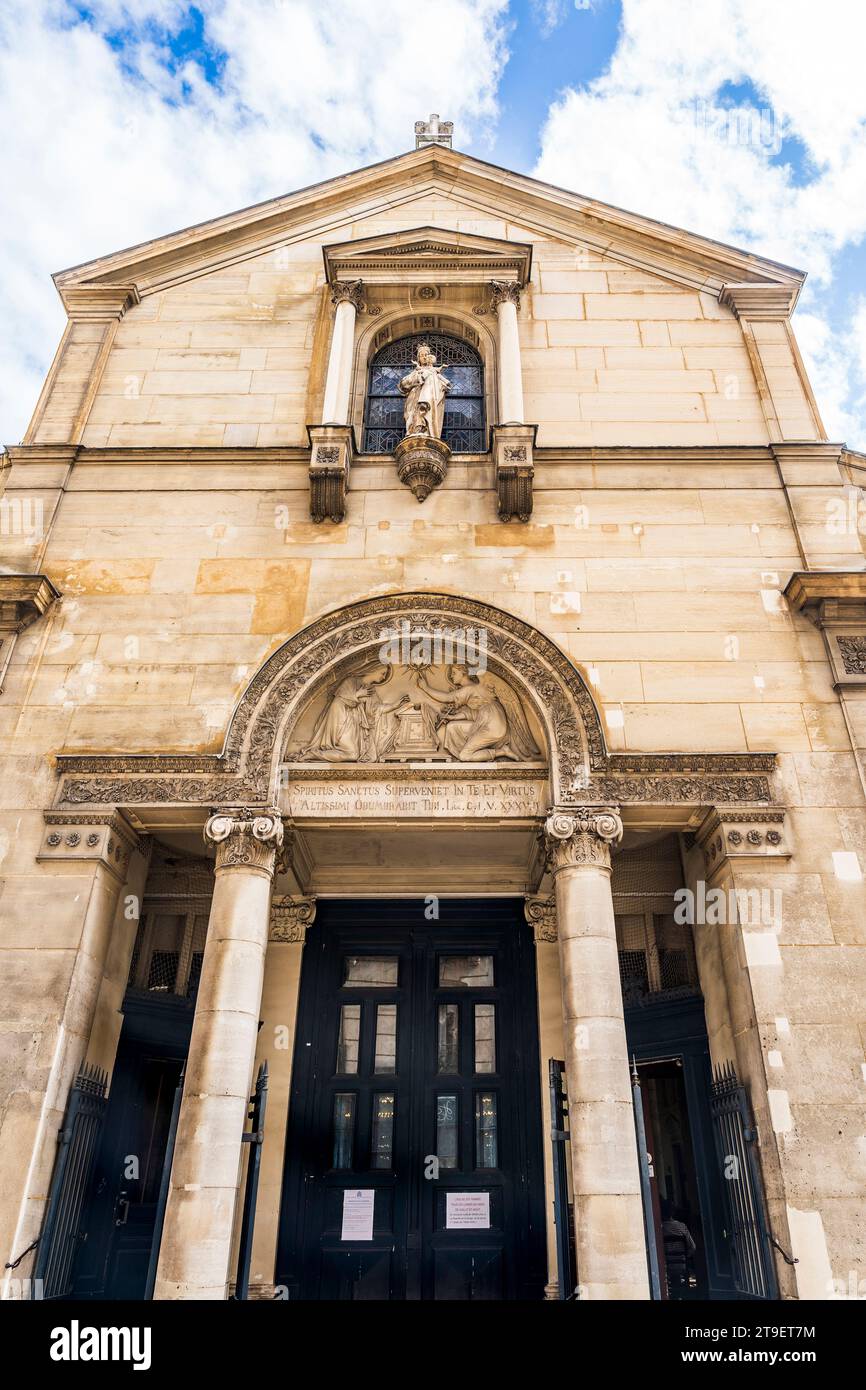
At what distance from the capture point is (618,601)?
454 inches

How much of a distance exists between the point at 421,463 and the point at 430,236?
16.4 feet

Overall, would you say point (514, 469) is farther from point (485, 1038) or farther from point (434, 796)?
point (485, 1038)

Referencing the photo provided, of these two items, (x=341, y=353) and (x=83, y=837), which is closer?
(x=83, y=837)

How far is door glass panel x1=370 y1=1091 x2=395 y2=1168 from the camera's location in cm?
1141

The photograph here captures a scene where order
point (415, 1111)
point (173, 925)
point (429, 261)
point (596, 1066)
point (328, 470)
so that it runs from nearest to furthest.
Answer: point (596, 1066) → point (415, 1111) → point (173, 925) → point (328, 470) → point (429, 261)

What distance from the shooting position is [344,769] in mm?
10680

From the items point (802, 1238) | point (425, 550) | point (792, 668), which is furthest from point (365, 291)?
point (802, 1238)

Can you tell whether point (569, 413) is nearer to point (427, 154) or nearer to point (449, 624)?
point (449, 624)

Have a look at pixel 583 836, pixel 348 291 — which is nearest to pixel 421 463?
pixel 348 291

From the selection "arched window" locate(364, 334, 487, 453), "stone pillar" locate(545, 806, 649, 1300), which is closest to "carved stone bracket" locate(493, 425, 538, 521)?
"arched window" locate(364, 334, 487, 453)

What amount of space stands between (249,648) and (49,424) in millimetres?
5314

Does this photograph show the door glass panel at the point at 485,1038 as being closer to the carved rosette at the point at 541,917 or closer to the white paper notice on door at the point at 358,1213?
the carved rosette at the point at 541,917

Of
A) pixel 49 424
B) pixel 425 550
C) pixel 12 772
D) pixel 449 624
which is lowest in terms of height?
pixel 12 772

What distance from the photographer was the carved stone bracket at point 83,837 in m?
9.93
